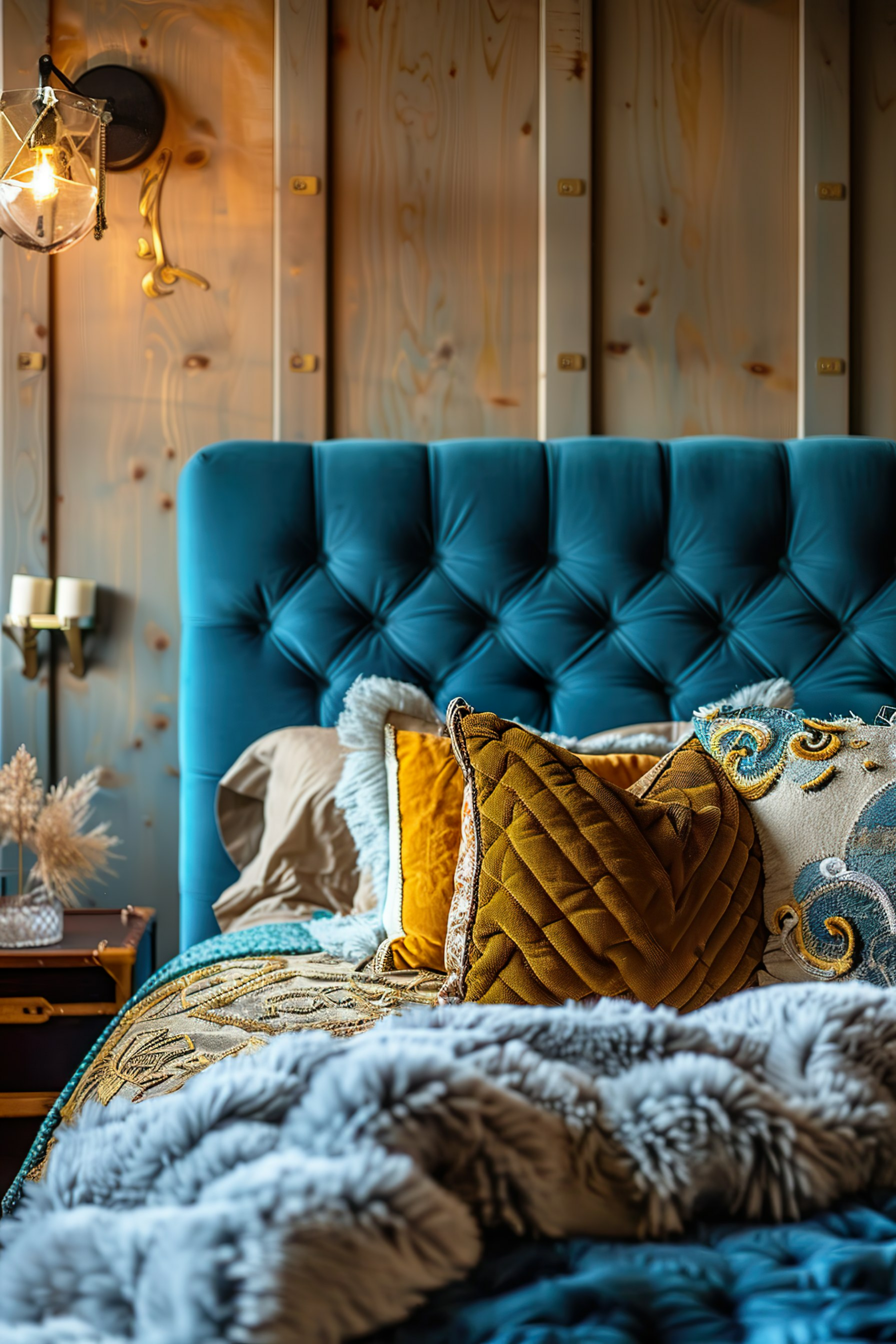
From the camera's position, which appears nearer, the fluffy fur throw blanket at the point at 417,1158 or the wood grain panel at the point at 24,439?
the fluffy fur throw blanket at the point at 417,1158

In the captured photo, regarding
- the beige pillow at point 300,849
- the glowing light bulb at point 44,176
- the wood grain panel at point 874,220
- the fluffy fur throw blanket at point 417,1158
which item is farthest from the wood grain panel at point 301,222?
the fluffy fur throw blanket at point 417,1158

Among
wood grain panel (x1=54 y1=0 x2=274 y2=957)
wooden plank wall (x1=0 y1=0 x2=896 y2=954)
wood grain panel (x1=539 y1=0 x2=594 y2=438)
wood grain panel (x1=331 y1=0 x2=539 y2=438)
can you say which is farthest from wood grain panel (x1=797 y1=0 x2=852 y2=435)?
wood grain panel (x1=54 y1=0 x2=274 y2=957)

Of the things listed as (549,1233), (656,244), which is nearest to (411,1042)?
(549,1233)

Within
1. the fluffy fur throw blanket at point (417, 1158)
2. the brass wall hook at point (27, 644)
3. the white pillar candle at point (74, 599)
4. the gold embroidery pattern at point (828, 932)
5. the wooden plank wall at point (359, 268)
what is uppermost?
the wooden plank wall at point (359, 268)

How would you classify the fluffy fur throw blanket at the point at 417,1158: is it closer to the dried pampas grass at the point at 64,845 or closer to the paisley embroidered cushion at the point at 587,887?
the paisley embroidered cushion at the point at 587,887

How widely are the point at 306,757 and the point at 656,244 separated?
1332 mm

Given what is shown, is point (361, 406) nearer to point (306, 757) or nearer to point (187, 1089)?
point (306, 757)

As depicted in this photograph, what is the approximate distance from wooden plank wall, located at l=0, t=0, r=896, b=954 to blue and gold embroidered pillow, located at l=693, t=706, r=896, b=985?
3.27 feet

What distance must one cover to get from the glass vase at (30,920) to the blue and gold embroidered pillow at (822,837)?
1.09m

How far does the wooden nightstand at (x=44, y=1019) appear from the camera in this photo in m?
1.55

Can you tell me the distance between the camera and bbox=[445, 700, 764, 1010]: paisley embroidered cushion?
1139 mm

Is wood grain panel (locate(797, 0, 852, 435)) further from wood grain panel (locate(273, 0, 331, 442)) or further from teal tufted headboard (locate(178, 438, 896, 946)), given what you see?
wood grain panel (locate(273, 0, 331, 442))

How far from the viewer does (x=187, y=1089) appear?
63 cm

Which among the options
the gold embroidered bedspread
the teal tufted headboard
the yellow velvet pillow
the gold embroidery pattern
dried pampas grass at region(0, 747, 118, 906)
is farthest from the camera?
the teal tufted headboard
